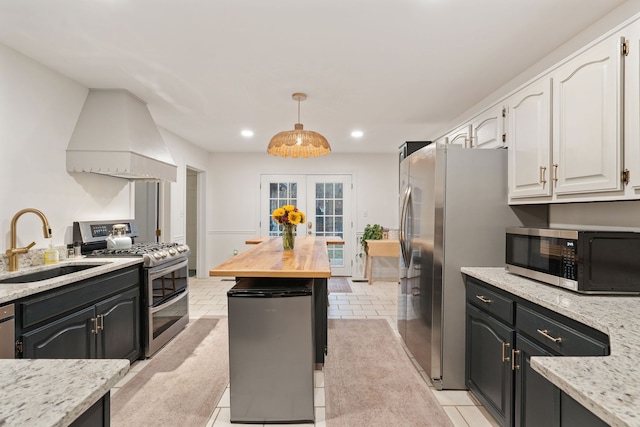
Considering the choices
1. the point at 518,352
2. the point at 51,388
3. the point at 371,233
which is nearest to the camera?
the point at 51,388

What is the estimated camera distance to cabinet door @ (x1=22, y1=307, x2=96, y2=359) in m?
1.80

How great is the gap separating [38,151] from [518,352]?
3.46m

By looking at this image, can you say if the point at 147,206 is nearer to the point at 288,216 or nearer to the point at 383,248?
the point at 288,216

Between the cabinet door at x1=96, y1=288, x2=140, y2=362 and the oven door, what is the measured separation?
104mm

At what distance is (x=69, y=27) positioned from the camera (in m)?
2.03

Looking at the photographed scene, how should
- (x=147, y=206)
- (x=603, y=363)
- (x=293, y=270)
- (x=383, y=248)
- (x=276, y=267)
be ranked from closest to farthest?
(x=603, y=363)
(x=293, y=270)
(x=276, y=267)
(x=147, y=206)
(x=383, y=248)

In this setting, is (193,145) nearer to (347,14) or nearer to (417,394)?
(347,14)

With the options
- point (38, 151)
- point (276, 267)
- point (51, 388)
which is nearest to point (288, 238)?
point (276, 267)

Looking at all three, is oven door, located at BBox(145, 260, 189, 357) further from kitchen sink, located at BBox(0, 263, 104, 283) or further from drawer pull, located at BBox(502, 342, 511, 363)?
drawer pull, located at BBox(502, 342, 511, 363)

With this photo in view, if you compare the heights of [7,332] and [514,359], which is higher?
[7,332]

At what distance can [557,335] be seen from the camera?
1467mm

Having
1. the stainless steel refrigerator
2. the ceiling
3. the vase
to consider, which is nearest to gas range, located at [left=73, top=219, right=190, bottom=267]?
the vase

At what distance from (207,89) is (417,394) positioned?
305cm

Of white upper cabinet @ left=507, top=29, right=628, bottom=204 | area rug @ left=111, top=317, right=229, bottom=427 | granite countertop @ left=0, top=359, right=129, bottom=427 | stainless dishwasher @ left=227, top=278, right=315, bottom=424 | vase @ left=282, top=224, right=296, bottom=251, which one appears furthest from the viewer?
vase @ left=282, top=224, right=296, bottom=251
